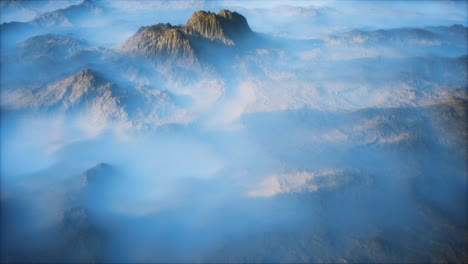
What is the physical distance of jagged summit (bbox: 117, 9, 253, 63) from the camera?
49.3m

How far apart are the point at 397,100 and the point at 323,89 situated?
481 inches

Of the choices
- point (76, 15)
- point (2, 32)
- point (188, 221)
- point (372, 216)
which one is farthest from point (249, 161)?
point (76, 15)

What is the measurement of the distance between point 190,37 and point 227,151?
29.2 m

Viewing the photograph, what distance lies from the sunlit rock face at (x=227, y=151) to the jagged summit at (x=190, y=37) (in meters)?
0.30

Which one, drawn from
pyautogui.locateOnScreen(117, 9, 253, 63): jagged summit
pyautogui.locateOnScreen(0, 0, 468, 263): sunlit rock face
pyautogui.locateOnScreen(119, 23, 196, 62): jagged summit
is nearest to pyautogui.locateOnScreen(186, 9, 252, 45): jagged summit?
pyautogui.locateOnScreen(117, 9, 253, 63): jagged summit

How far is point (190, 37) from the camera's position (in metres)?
52.2

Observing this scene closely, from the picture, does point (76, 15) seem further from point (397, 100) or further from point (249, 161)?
point (397, 100)

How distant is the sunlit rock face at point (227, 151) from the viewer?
2211 centimetres

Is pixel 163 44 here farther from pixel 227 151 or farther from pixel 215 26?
pixel 227 151

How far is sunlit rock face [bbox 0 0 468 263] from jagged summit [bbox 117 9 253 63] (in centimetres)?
30

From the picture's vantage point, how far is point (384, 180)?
2945 cm

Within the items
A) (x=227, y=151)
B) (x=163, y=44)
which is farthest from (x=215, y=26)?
(x=227, y=151)

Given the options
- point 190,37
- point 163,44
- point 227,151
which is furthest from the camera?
point 190,37

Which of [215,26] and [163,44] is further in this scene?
[215,26]
